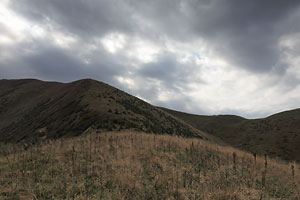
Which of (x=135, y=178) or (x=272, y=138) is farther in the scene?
(x=272, y=138)

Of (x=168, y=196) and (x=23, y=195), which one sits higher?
(x=168, y=196)

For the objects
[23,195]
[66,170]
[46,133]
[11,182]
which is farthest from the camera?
[46,133]

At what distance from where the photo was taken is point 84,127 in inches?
849

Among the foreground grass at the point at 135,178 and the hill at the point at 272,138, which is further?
the hill at the point at 272,138

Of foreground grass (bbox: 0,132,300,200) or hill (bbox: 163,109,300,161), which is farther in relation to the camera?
hill (bbox: 163,109,300,161)

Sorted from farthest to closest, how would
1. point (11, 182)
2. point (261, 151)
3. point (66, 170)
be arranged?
point (261, 151) → point (66, 170) → point (11, 182)

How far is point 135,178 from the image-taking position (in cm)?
595

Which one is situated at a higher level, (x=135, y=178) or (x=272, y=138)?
(x=272, y=138)

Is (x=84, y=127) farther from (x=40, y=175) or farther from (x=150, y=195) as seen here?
(x=150, y=195)

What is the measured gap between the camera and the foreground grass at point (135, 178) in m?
4.99

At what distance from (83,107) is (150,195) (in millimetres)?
27365

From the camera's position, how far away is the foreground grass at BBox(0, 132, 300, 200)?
4.99 meters

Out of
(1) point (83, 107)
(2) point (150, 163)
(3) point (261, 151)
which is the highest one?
(1) point (83, 107)

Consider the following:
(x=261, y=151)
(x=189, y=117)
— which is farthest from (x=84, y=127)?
(x=189, y=117)
